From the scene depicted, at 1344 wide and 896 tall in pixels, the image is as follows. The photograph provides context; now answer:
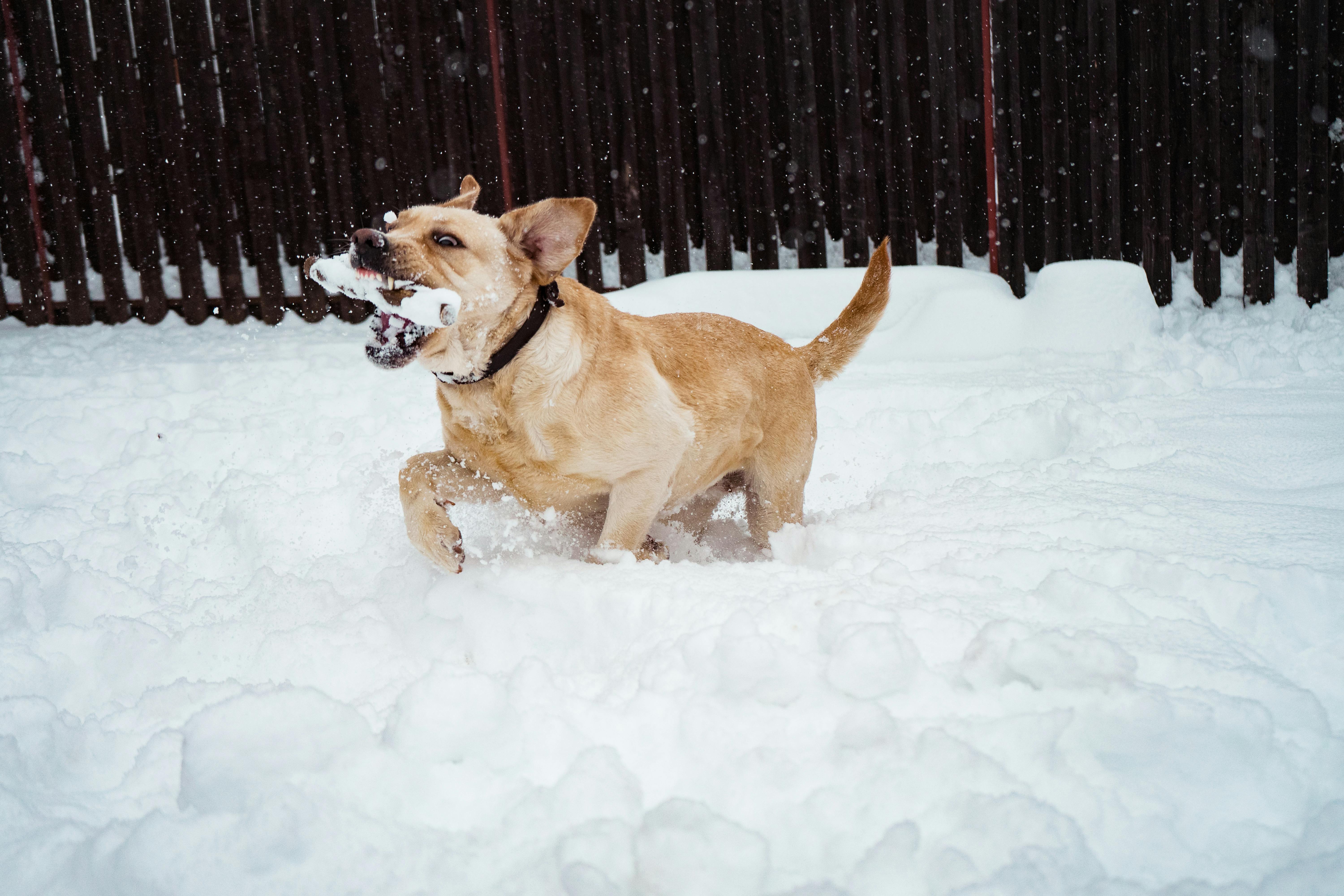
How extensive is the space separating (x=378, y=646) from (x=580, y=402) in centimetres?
93

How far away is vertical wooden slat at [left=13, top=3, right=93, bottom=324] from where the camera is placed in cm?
600

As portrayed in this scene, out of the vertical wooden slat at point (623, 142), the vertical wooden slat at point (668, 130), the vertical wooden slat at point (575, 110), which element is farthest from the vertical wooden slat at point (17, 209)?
the vertical wooden slat at point (668, 130)

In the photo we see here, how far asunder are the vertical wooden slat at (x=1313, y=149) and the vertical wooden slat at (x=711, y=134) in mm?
4090

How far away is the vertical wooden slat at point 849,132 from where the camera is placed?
5.99 meters

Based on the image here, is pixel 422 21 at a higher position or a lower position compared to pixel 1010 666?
higher

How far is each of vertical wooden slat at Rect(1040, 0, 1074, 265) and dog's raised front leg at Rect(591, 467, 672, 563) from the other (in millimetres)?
4590

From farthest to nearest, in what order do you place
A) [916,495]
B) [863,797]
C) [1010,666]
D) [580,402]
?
[916,495]
[580,402]
[1010,666]
[863,797]

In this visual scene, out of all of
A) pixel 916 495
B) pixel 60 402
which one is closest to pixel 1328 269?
pixel 916 495

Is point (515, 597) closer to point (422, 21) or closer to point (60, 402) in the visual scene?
point (60, 402)

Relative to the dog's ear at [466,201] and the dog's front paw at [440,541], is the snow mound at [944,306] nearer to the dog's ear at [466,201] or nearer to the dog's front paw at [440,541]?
the dog's ear at [466,201]

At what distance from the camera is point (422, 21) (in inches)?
240

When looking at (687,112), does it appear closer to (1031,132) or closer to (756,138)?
(756,138)

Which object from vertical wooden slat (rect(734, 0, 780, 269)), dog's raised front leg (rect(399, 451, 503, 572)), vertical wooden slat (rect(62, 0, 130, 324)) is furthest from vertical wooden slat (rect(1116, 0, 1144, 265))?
vertical wooden slat (rect(62, 0, 130, 324))

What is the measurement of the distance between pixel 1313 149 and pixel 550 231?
625cm
